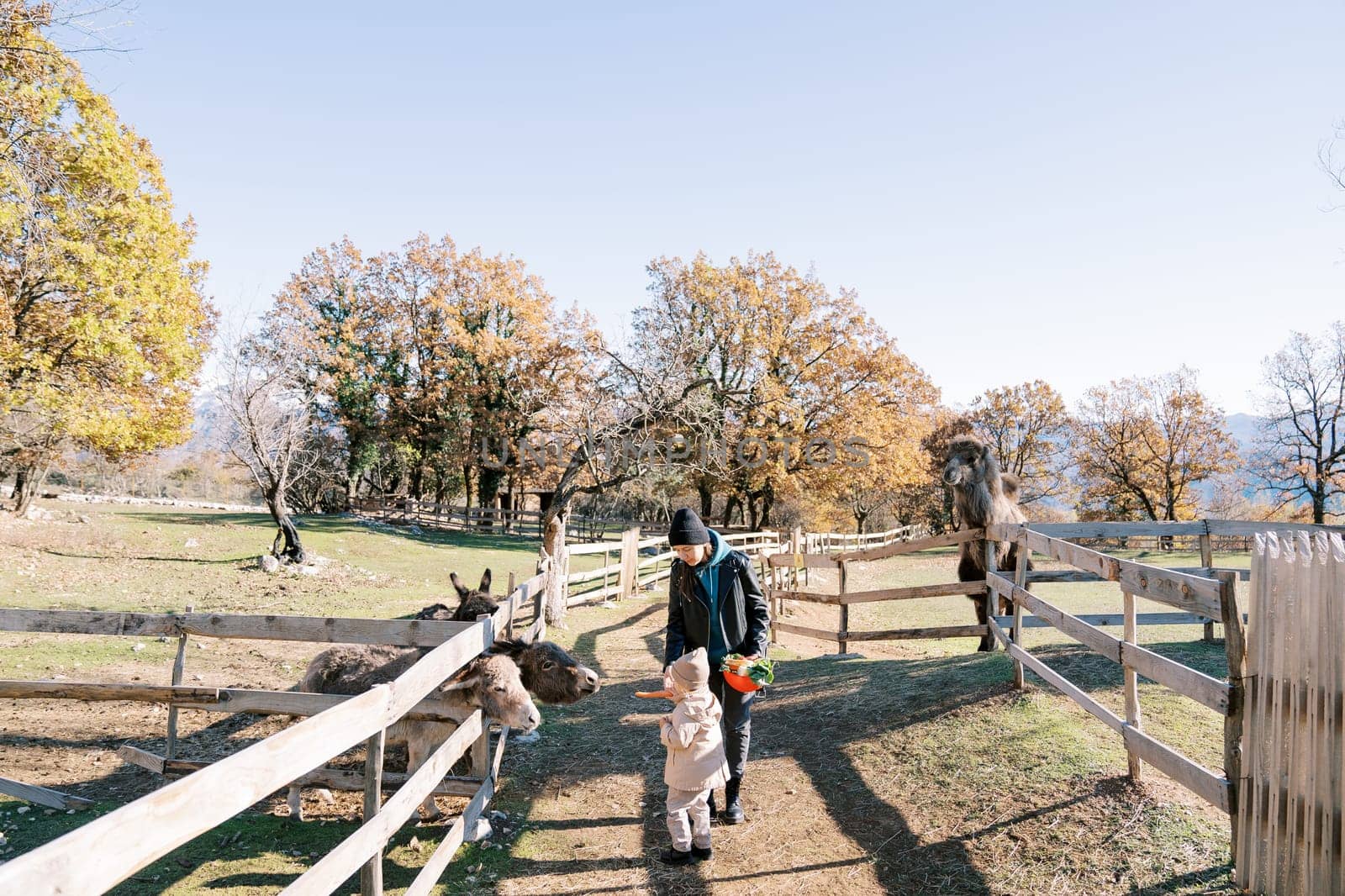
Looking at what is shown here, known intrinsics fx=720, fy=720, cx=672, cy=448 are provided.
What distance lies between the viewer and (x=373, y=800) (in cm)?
299

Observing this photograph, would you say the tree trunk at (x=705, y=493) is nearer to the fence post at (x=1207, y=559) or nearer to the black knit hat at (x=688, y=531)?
the fence post at (x=1207, y=559)

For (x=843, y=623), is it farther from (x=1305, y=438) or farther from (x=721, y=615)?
(x=1305, y=438)

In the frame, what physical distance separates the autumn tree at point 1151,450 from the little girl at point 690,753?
39.4 m

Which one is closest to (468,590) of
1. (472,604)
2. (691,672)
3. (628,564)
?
(472,604)

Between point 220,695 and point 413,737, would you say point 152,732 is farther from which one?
point 413,737

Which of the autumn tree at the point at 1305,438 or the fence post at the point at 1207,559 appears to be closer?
the fence post at the point at 1207,559

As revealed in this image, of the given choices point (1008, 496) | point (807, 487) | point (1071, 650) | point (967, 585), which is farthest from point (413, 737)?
point (807, 487)

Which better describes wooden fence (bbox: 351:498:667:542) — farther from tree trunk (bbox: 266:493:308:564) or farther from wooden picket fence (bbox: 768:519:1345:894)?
wooden picket fence (bbox: 768:519:1345:894)

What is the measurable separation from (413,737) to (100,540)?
60.2 feet

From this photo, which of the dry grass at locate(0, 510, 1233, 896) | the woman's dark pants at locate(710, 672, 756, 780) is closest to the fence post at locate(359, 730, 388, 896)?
the dry grass at locate(0, 510, 1233, 896)

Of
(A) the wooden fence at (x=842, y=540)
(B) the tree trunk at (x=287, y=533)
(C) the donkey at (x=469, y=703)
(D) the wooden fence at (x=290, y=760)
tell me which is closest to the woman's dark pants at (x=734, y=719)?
(C) the donkey at (x=469, y=703)

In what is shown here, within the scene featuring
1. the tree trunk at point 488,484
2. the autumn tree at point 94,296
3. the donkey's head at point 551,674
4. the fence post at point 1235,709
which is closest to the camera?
the fence post at point 1235,709

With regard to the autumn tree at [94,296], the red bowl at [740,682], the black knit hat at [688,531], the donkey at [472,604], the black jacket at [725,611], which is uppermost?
the autumn tree at [94,296]

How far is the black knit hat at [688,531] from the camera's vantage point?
182 inches
